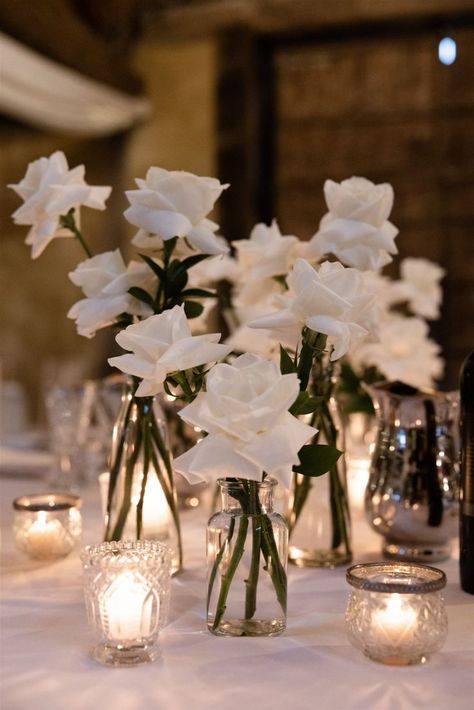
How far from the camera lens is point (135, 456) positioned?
3.62 feet

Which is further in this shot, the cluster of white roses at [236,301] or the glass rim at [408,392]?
the glass rim at [408,392]

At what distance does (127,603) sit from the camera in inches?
32.7

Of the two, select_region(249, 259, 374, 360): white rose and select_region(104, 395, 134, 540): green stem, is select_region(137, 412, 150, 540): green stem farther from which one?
select_region(249, 259, 374, 360): white rose

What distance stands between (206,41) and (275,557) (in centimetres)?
374

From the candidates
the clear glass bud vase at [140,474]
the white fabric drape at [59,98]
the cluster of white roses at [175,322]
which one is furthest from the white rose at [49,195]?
the white fabric drape at [59,98]

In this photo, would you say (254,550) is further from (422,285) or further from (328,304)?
(422,285)

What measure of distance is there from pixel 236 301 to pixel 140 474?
1.05ft

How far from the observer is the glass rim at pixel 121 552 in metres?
0.86

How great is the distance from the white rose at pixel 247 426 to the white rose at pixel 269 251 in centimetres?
44

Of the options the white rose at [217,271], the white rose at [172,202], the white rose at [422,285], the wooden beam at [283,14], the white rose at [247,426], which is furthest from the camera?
the wooden beam at [283,14]

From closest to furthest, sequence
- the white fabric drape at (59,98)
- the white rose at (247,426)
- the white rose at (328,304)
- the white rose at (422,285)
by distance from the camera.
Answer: the white rose at (247,426) → the white rose at (328,304) → the white rose at (422,285) → the white fabric drape at (59,98)

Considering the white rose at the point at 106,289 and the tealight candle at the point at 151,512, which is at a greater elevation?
the white rose at the point at 106,289

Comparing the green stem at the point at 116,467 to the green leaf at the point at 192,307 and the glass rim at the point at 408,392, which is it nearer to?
the green leaf at the point at 192,307

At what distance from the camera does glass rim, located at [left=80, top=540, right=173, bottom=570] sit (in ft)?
2.82
